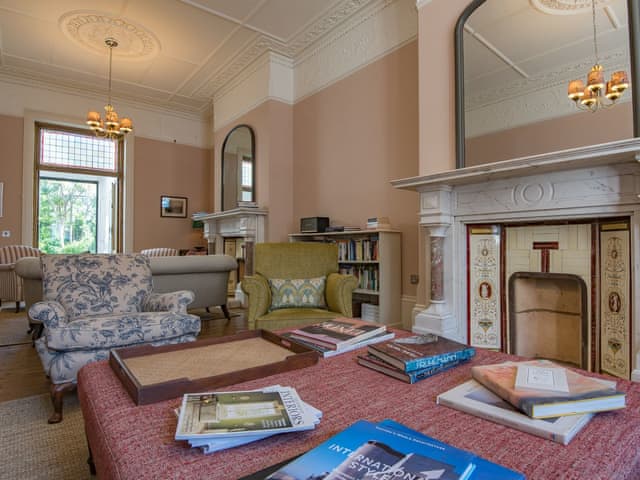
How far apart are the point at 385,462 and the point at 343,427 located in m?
0.21

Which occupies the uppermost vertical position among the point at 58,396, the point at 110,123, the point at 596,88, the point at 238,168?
the point at 110,123

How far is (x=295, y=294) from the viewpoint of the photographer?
120 inches

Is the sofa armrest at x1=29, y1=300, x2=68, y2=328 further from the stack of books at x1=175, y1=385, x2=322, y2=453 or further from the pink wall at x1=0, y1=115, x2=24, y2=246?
the pink wall at x1=0, y1=115, x2=24, y2=246

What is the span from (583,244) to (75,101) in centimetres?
745

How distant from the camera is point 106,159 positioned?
6914 millimetres

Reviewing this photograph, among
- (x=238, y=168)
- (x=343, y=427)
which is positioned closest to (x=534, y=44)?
(x=343, y=427)

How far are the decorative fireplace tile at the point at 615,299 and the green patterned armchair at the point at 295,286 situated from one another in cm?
163

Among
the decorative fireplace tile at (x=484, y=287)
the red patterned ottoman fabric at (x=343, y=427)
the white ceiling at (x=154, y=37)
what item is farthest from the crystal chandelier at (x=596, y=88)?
the white ceiling at (x=154, y=37)

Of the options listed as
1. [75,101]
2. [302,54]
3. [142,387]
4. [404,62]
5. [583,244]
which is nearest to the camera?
[142,387]

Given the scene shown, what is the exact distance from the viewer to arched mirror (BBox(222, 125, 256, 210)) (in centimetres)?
560

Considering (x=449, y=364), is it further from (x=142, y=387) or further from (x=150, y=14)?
(x=150, y=14)

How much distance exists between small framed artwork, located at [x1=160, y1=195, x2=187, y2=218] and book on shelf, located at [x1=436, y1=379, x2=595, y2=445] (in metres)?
7.00

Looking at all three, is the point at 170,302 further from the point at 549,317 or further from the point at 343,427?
the point at 549,317

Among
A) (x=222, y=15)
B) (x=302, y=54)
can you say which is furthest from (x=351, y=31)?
(x=222, y=15)
